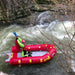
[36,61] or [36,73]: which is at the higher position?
[36,61]

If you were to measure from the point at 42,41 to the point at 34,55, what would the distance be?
166 centimetres

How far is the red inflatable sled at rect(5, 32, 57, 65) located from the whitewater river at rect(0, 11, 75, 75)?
28 centimetres

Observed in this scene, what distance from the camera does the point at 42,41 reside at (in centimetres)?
654

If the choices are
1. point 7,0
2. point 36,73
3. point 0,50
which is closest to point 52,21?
point 7,0

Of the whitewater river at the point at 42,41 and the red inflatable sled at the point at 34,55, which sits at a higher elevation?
the red inflatable sled at the point at 34,55

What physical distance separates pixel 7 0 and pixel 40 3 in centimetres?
273

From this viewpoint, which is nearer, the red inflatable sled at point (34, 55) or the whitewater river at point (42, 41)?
the whitewater river at point (42, 41)

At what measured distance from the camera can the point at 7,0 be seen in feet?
27.7

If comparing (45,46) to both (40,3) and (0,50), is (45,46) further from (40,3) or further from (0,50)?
(40,3)

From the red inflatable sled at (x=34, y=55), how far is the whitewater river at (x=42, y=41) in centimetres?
28

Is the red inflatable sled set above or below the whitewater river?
above

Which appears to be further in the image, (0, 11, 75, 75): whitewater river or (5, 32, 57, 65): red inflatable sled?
(5, 32, 57, 65): red inflatable sled

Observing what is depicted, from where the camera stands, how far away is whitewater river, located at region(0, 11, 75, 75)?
14.4ft

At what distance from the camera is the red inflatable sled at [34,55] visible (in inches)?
182
